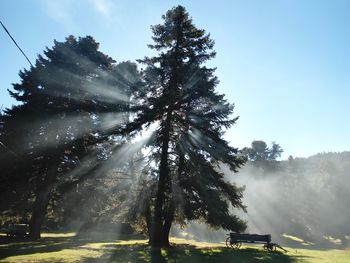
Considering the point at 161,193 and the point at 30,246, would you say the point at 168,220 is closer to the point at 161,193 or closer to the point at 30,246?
the point at 161,193

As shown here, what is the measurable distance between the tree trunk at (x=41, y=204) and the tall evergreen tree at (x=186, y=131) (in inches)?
415

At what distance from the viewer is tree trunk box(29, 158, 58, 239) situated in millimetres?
28484

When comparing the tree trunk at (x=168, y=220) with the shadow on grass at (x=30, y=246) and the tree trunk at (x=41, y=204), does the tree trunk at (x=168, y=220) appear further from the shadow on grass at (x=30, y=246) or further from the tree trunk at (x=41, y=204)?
the tree trunk at (x=41, y=204)

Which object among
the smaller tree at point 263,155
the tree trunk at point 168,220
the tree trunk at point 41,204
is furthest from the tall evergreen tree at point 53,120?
the smaller tree at point 263,155

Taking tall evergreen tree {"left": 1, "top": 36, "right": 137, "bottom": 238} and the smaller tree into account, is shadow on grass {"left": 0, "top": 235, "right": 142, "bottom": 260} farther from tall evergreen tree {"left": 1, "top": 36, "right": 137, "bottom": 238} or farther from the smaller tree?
the smaller tree

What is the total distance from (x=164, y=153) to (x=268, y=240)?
9.21m

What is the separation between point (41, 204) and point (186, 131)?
1531 cm

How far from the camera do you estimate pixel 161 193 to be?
21.9 metres

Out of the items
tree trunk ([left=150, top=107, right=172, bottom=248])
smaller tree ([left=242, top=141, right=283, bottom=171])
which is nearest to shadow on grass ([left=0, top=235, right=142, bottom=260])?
tree trunk ([left=150, top=107, right=172, bottom=248])

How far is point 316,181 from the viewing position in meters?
67.9

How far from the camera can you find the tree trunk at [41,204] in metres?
28.5

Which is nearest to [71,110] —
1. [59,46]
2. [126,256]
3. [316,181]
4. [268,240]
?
[59,46]

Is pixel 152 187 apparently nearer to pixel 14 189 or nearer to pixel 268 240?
pixel 268 240

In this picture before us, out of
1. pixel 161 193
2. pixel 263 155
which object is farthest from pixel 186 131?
pixel 263 155
